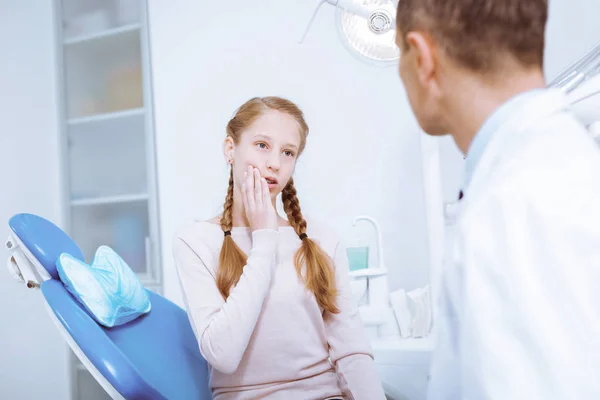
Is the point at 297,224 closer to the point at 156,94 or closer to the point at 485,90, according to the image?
the point at 485,90

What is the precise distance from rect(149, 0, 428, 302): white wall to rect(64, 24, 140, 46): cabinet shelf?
0.11 meters

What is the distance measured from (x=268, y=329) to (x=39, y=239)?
44cm

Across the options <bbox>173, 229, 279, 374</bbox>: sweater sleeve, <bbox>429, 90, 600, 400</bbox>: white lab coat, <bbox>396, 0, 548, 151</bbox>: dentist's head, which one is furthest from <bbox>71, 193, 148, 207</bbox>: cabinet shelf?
<bbox>429, 90, 600, 400</bbox>: white lab coat

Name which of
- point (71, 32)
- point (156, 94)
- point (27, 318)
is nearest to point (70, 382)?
point (27, 318)

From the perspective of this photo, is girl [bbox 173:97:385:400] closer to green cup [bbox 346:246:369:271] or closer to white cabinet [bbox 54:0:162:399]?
green cup [bbox 346:246:369:271]

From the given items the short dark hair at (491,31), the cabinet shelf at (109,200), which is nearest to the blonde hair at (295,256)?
the short dark hair at (491,31)

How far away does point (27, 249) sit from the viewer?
2.93 feet

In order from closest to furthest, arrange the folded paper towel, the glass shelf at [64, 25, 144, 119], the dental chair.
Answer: the dental chair → the folded paper towel → the glass shelf at [64, 25, 144, 119]

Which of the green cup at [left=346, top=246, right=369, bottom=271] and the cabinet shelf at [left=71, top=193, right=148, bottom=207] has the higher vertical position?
the cabinet shelf at [left=71, top=193, right=148, bottom=207]

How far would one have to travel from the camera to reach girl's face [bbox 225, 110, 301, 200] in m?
1.02

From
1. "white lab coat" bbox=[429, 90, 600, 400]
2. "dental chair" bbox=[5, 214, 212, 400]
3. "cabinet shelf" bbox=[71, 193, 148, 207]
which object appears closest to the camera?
"white lab coat" bbox=[429, 90, 600, 400]

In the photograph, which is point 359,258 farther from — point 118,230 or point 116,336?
point 118,230

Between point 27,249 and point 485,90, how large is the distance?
79 cm

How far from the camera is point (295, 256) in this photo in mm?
1021
